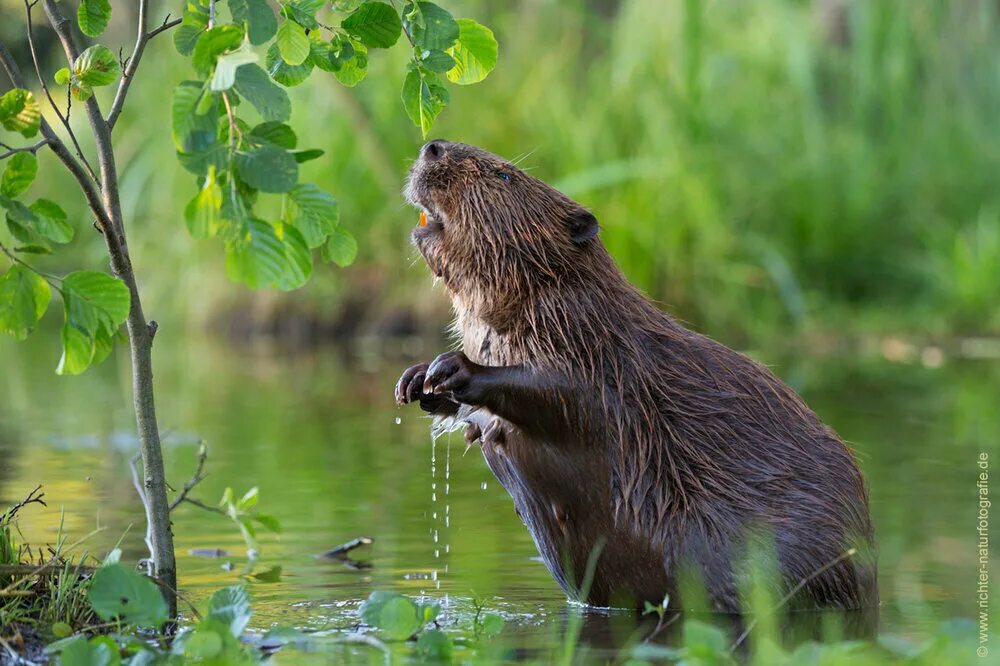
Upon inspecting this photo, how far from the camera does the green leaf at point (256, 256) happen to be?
2.69 m

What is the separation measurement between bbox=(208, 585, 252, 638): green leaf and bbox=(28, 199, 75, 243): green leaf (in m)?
0.72

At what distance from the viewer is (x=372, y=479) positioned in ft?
18.3

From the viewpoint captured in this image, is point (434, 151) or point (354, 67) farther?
point (434, 151)

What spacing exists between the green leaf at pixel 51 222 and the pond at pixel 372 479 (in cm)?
75

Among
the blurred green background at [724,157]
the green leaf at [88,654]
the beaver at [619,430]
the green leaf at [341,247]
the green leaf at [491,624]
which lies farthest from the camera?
the blurred green background at [724,157]

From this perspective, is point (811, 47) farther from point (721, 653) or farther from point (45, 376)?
point (721, 653)

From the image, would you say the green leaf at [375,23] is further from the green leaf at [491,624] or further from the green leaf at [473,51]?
the green leaf at [491,624]

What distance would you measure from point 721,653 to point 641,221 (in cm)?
783

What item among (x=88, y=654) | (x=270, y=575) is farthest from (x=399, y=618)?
(x=270, y=575)

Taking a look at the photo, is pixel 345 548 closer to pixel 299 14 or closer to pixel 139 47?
pixel 139 47

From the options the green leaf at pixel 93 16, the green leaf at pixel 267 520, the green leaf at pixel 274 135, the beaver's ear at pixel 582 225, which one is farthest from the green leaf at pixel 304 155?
the green leaf at pixel 267 520

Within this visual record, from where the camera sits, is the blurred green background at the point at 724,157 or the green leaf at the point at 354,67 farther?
the blurred green background at the point at 724,157

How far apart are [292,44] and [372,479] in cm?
305

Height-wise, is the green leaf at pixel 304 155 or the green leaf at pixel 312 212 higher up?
the green leaf at pixel 304 155
